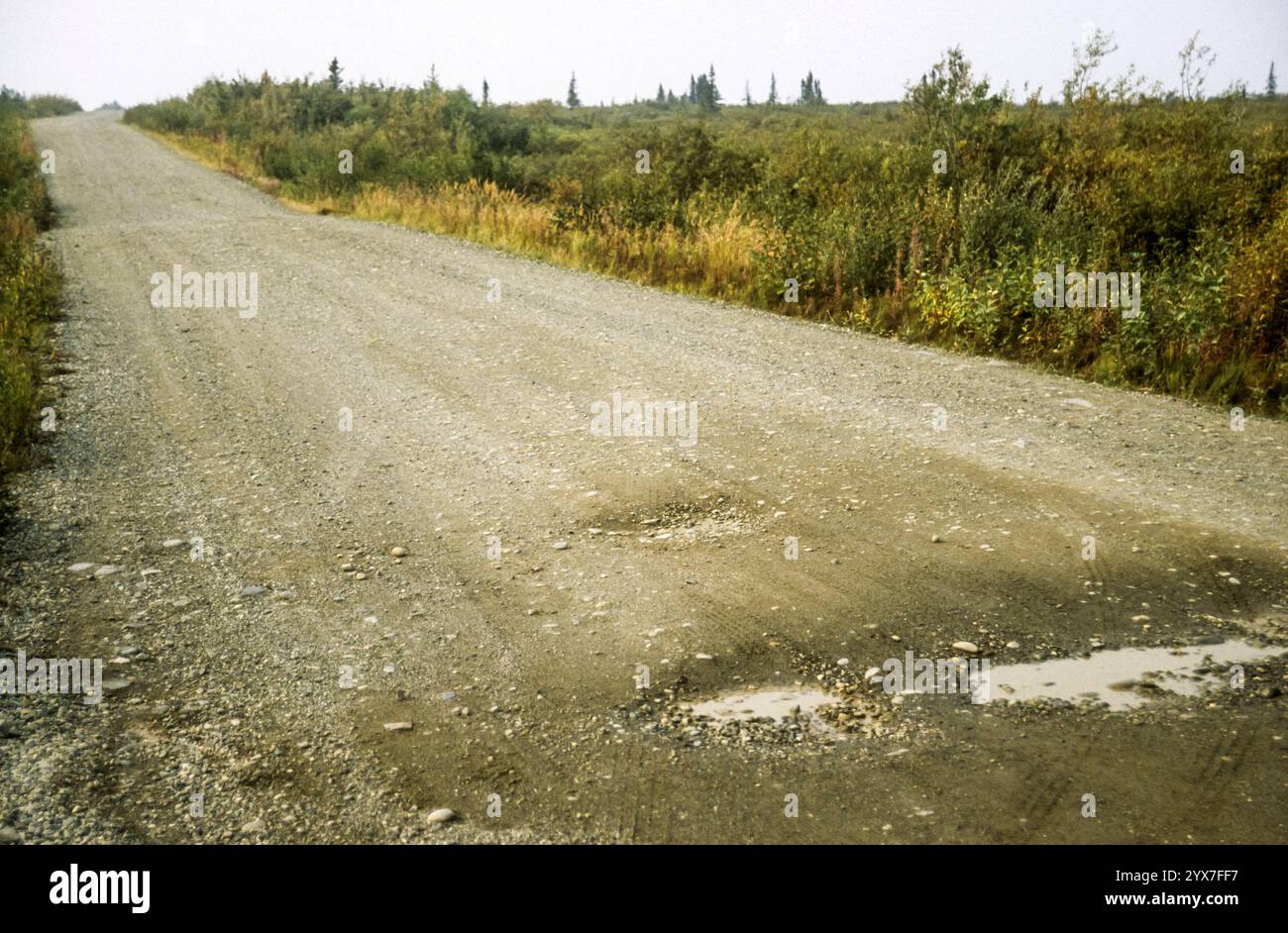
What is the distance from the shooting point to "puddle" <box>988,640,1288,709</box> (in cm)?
339

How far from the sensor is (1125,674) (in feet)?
11.5

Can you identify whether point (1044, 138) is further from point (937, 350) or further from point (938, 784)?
point (938, 784)

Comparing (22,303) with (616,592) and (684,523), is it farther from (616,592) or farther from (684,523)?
(616,592)

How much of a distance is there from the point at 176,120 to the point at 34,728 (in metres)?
42.5

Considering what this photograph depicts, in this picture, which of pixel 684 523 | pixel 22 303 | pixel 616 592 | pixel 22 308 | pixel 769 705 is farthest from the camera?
pixel 22 303

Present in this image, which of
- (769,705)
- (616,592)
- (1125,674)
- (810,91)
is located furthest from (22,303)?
(810,91)

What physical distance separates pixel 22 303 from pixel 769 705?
32.9 ft

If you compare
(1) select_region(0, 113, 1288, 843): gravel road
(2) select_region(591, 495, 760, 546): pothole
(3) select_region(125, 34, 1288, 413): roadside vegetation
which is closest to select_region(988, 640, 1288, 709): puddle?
(1) select_region(0, 113, 1288, 843): gravel road

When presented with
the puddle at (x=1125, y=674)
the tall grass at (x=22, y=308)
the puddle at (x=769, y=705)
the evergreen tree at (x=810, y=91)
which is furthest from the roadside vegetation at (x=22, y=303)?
the evergreen tree at (x=810, y=91)

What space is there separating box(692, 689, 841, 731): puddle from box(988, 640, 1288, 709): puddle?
67 centimetres

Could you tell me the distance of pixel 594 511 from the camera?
17.1ft

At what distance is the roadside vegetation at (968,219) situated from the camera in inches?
297
